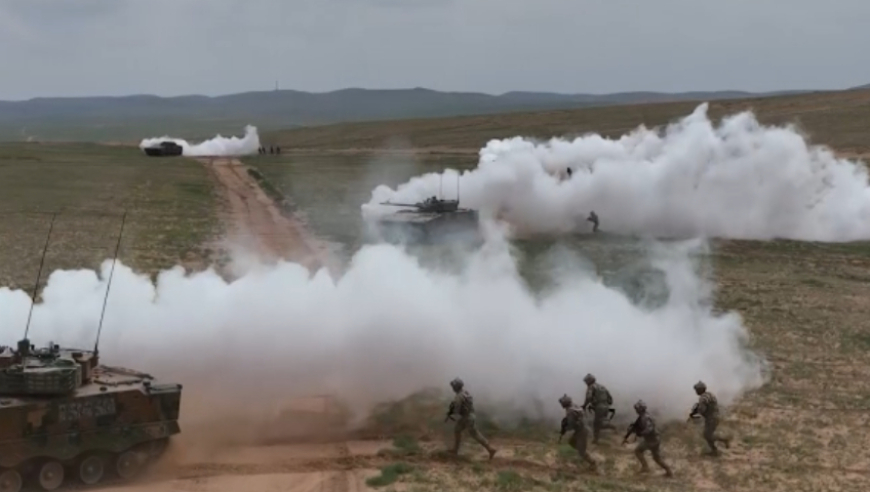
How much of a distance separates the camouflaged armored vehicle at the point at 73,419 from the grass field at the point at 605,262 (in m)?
3.87

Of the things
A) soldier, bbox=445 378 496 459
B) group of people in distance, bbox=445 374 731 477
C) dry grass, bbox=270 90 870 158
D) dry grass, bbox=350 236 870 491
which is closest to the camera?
dry grass, bbox=350 236 870 491

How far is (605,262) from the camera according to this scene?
135 ft

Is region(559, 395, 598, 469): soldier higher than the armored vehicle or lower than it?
lower

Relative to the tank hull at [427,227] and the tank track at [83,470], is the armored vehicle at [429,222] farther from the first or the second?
the tank track at [83,470]

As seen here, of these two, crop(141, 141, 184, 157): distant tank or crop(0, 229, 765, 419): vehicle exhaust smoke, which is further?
crop(141, 141, 184, 157): distant tank

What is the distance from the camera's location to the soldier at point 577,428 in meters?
18.1

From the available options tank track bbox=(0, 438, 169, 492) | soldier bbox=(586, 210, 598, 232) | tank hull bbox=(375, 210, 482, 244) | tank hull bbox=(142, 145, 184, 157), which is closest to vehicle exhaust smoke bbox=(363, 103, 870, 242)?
soldier bbox=(586, 210, 598, 232)

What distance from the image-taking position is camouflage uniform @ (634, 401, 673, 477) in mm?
17828

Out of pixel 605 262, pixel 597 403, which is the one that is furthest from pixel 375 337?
pixel 605 262

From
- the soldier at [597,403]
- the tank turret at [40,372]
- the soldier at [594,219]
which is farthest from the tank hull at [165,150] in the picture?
the soldier at [597,403]

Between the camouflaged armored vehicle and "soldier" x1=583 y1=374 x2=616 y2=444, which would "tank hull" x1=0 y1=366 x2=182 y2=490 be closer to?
the camouflaged armored vehicle

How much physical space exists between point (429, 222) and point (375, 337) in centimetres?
2066

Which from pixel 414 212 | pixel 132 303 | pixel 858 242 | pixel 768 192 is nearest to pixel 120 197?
pixel 414 212

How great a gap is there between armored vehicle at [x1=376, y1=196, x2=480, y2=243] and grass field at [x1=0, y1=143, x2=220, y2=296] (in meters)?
7.19
